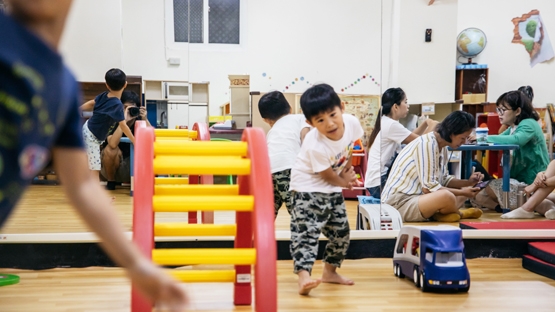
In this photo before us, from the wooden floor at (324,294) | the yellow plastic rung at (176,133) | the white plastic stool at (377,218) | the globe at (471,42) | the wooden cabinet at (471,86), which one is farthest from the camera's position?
the globe at (471,42)

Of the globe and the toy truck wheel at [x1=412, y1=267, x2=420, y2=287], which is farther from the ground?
the globe

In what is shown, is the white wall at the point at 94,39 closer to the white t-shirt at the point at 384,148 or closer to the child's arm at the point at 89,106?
the child's arm at the point at 89,106

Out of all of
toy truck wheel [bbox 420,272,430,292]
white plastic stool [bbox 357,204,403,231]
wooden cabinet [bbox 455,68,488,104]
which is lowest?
toy truck wheel [bbox 420,272,430,292]

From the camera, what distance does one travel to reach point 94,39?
3916mm

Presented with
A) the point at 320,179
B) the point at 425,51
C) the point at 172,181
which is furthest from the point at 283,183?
the point at 425,51

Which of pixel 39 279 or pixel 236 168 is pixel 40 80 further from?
pixel 39 279

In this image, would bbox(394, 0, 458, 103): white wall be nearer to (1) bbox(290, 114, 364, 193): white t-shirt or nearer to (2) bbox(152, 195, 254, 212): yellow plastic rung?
(1) bbox(290, 114, 364, 193): white t-shirt

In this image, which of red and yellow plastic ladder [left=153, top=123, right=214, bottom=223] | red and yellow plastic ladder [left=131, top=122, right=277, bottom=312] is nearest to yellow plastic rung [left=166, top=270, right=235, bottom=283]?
red and yellow plastic ladder [left=131, top=122, right=277, bottom=312]

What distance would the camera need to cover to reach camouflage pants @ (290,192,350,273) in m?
2.94

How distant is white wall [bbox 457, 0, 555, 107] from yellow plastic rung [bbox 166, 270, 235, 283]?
4.90 meters

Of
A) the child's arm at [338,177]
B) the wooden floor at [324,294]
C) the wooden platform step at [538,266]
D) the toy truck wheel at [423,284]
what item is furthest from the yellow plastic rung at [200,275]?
the wooden platform step at [538,266]

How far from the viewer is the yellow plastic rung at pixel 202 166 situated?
2.26m

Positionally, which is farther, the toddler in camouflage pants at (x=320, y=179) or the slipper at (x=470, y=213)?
the slipper at (x=470, y=213)

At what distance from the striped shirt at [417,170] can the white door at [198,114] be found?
1474 mm
